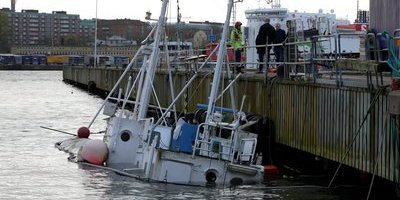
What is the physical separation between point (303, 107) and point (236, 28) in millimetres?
12190

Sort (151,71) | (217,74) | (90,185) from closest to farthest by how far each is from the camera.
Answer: (217,74)
(90,185)
(151,71)

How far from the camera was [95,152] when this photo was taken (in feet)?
86.1

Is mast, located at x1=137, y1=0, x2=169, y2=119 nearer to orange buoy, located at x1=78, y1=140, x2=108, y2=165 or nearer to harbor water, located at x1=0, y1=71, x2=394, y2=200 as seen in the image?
orange buoy, located at x1=78, y1=140, x2=108, y2=165

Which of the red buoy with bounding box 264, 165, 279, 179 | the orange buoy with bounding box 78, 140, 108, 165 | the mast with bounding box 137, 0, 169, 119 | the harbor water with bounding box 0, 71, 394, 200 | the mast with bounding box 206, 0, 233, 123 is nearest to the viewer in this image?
the harbor water with bounding box 0, 71, 394, 200

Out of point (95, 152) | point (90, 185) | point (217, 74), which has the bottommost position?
point (90, 185)

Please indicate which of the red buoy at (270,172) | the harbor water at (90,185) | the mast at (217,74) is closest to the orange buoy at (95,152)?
the harbor water at (90,185)

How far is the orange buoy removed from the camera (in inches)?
1023

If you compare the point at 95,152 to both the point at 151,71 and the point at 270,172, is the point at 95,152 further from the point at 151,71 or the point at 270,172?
the point at 270,172

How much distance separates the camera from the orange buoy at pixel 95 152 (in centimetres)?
2598

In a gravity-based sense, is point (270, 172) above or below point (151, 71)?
below

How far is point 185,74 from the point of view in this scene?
36.2 m

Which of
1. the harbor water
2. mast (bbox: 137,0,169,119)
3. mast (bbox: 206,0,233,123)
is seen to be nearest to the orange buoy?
the harbor water

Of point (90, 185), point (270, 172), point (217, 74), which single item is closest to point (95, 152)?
point (90, 185)

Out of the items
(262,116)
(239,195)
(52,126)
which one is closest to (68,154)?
(262,116)
